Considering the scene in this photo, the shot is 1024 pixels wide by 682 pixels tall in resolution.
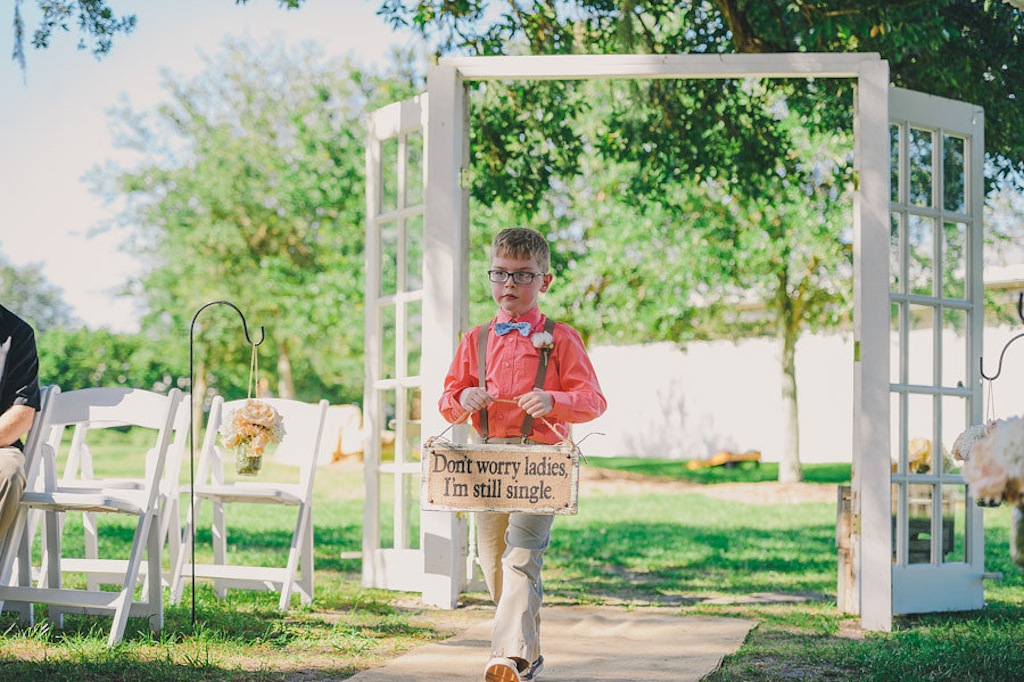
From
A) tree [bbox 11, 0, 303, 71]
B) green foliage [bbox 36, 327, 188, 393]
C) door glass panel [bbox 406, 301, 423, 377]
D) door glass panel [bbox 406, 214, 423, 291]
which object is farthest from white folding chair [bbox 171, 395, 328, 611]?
green foliage [bbox 36, 327, 188, 393]

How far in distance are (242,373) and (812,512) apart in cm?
1519

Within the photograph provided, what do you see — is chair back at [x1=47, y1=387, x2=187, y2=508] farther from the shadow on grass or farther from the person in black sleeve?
the shadow on grass

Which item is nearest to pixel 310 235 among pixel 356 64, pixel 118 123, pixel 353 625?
pixel 356 64

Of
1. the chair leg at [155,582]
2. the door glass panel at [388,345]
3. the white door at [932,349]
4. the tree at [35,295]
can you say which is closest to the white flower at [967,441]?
the white door at [932,349]

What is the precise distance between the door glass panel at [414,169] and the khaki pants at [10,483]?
3044mm

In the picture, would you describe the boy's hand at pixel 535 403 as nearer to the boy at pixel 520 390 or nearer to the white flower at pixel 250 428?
the boy at pixel 520 390

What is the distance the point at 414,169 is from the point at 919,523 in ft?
11.5

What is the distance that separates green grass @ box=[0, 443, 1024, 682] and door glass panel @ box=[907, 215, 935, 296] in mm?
1738

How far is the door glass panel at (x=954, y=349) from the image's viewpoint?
611 cm

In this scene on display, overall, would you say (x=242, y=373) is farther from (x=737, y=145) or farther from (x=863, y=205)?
(x=863, y=205)

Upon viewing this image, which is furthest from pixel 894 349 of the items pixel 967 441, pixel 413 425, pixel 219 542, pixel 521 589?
pixel 219 542

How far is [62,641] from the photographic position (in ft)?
15.1

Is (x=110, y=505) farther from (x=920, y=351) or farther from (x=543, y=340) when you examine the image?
(x=920, y=351)

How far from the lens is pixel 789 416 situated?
56.7 ft
